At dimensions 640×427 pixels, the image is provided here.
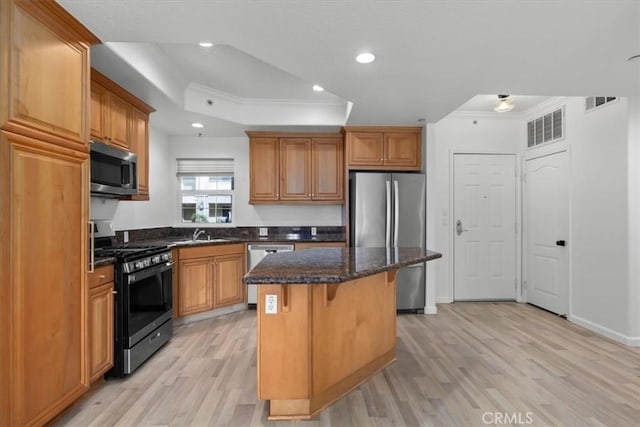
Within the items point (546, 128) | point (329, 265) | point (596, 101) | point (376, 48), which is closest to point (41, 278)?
point (329, 265)

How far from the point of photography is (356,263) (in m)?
2.25

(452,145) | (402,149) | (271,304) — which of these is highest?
(452,145)

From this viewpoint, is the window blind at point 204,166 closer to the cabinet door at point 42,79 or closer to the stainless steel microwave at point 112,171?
the stainless steel microwave at point 112,171

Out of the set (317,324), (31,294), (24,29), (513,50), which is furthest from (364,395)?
(24,29)

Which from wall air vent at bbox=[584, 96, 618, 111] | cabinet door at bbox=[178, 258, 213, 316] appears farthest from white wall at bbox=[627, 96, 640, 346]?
cabinet door at bbox=[178, 258, 213, 316]

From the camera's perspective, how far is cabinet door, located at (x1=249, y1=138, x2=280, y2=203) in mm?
4703

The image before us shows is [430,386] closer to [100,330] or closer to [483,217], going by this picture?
[100,330]

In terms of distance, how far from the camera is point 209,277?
4.07 metres

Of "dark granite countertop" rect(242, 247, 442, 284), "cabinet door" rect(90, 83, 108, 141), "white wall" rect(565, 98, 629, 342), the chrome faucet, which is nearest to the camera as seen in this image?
"dark granite countertop" rect(242, 247, 442, 284)

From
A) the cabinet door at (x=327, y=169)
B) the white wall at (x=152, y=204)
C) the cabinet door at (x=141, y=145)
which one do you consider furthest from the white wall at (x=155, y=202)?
the cabinet door at (x=327, y=169)

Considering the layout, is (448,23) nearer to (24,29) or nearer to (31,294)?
(24,29)

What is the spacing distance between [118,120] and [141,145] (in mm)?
475

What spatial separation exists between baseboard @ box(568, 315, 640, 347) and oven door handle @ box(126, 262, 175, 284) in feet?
14.4

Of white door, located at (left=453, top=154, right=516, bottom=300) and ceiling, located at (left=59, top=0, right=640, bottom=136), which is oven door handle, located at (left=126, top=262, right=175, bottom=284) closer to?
ceiling, located at (left=59, top=0, right=640, bottom=136)
